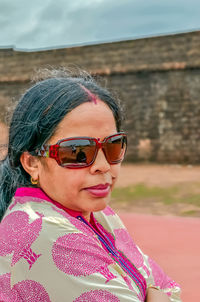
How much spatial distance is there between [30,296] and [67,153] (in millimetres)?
385

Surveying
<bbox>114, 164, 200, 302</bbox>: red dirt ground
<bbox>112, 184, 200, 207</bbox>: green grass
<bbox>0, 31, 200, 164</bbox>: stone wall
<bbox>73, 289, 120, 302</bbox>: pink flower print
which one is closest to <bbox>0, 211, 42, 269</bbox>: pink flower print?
<bbox>73, 289, 120, 302</bbox>: pink flower print

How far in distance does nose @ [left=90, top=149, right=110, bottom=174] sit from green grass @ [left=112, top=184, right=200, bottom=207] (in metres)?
5.48

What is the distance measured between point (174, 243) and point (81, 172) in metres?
3.38

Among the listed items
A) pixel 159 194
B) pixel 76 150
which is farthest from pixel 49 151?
pixel 159 194

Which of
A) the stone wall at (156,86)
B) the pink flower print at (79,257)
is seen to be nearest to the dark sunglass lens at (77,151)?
the pink flower print at (79,257)

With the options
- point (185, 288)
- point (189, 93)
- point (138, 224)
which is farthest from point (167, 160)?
point (185, 288)

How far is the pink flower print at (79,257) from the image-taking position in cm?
100

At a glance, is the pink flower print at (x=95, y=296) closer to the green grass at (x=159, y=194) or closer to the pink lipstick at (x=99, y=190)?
the pink lipstick at (x=99, y=190)

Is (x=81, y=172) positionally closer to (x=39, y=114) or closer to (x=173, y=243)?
(x=39, y=114)

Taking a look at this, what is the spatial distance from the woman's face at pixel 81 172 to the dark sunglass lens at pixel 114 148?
20mm

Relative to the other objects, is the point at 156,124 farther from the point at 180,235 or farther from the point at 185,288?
the point at 185,288

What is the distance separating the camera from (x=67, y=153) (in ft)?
3.92

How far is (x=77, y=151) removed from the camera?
1.19m

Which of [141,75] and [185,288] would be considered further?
[141,75]
